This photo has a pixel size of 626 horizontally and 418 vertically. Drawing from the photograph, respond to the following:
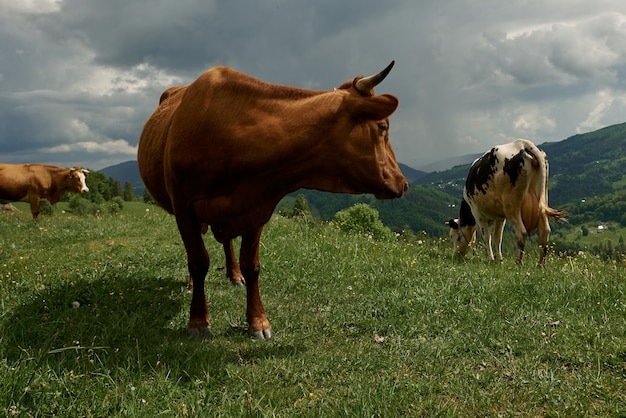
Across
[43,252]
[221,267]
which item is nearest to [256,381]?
[221,267]

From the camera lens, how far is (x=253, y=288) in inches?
219

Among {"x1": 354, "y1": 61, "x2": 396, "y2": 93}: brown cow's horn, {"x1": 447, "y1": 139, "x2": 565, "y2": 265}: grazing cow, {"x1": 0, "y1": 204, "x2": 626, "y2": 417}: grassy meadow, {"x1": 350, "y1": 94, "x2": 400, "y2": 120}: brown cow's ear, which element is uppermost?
{"x1": 354, "y1": 61, "x2": 396, "y2": 93}: brown cow's horn

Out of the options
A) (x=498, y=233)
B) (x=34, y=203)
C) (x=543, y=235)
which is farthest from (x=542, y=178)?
(x=34, y=203)

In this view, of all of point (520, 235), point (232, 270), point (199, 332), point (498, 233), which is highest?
point (232, 270)

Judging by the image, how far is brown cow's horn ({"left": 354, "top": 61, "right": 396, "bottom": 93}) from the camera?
14.4ft

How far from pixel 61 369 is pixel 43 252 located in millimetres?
6895

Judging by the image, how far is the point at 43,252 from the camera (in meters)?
9.77

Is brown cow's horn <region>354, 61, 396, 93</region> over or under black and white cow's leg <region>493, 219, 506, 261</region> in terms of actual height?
over

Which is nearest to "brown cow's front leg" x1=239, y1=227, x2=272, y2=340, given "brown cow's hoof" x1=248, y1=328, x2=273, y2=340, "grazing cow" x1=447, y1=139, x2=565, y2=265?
"brown cow's hoof" x1=248, y1=328, x2=273, y2=340

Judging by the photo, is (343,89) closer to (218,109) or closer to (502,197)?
(218,109)

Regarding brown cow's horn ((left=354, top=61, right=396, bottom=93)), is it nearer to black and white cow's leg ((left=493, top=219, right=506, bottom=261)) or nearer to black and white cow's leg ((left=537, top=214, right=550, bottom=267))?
black and white cow's leg ((left=537, top=214, right=550, bottom=267))

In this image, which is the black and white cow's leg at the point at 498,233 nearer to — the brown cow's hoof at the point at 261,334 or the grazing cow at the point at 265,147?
the grazing cow at the point at 265,147

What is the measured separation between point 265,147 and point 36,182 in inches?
736

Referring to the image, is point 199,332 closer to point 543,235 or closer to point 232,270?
point 232,270
